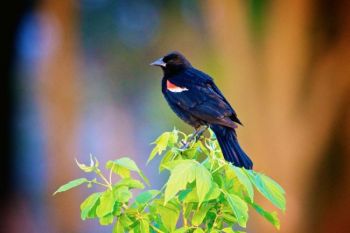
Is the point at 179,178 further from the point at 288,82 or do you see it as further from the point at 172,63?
the point at 288,82

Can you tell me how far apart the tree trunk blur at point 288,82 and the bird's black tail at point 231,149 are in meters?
1.58

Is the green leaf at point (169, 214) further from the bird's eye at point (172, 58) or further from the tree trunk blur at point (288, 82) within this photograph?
the tree trunk blur at point (288, 82)

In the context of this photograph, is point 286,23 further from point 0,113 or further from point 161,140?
point 161,140

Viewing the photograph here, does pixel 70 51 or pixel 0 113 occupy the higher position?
pixel 70 51

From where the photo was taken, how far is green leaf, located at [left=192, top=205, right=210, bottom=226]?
79 cm

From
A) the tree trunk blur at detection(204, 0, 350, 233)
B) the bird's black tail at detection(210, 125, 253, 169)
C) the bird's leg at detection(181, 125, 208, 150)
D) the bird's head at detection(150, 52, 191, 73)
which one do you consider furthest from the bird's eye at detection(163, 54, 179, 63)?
the tree trunk blur at detection(204, 0, 350, 233)

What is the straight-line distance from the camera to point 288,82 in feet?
9.70

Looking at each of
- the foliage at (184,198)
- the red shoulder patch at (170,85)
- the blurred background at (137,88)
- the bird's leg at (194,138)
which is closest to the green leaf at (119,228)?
the foliage at (184,198)

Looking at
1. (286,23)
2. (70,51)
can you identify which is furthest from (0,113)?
(286,23)

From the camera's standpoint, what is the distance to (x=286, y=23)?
9.84 feet

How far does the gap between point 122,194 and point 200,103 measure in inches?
28.1

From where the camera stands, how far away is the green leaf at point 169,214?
795 mm

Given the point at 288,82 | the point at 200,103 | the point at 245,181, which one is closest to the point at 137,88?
the point at 288,82

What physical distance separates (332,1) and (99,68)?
132 centimetres
